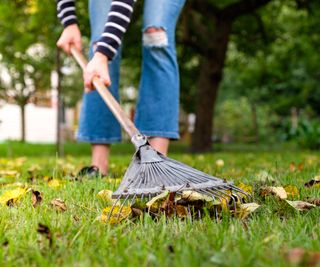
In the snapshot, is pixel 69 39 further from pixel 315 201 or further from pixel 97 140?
pixel 315 201

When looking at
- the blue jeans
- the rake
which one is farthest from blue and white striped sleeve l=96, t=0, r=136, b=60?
the rake

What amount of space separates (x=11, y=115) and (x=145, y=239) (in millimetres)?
21129

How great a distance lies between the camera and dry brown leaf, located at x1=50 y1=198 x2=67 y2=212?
5.54 feet

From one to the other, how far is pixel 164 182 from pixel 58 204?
0.36 metres

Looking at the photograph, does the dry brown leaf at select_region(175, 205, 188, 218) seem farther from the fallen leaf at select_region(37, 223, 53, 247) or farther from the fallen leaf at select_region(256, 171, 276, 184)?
the fallen leaf at select_region(256, 171, 276, 184)

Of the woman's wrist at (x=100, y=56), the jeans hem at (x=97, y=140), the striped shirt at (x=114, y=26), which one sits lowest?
the jeans hem at (x=97, y=140)

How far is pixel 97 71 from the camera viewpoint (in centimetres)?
227

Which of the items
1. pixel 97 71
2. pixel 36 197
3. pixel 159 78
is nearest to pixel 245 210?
pixel 36 197

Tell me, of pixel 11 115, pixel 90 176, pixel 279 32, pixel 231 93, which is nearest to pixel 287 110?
pixel 231 93

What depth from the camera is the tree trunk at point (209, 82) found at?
9273mm

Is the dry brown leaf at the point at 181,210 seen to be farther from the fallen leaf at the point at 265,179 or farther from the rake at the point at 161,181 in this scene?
the fallen leaf at the point at 265,179

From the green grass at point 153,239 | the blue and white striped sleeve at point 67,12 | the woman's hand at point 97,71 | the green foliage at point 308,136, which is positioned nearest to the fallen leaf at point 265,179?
the green grass at point 153,239

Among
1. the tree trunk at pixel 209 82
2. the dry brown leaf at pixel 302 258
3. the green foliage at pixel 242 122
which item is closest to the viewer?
the dry brown leaf at pixel 302 258

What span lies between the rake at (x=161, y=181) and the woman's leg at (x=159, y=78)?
29.6 inches
